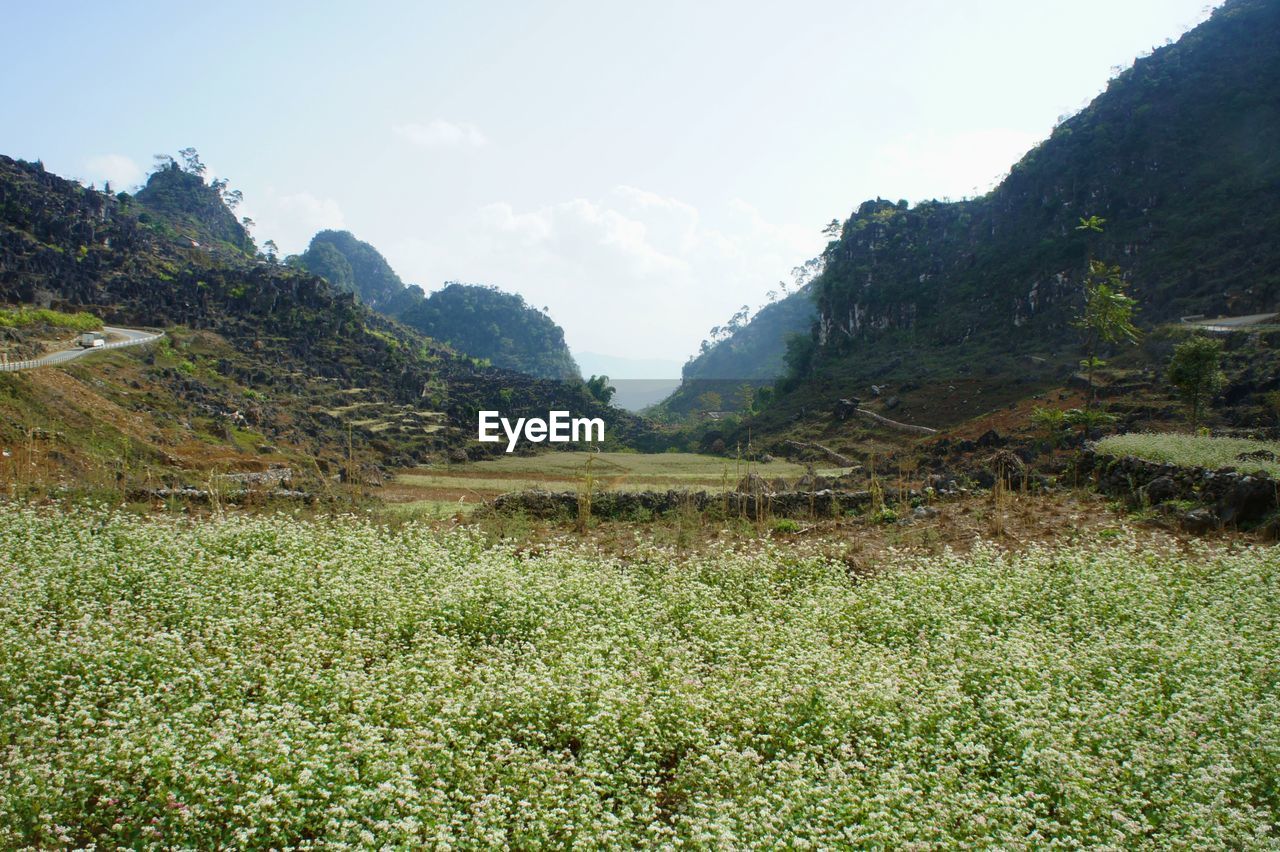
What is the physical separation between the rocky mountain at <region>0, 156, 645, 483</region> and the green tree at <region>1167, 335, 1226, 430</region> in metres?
29.4

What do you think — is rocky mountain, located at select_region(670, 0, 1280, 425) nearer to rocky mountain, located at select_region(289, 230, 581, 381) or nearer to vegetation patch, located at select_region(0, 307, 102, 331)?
vegetation patch, located at select_region(0, 307, 102, 331)

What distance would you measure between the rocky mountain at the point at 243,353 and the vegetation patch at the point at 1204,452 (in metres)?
28.2

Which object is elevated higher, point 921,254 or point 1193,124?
point 1193,124

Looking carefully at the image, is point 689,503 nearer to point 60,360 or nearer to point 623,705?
point 623,705

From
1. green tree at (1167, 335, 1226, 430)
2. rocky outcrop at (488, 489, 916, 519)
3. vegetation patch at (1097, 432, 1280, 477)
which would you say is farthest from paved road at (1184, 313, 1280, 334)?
rocky outcrop at (488, 489, 916, 519)

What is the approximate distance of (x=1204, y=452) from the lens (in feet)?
47.8

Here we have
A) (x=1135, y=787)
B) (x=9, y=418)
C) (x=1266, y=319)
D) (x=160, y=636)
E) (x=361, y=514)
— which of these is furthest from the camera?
(x=1266, y=319)

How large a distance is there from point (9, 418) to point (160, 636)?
745 inches

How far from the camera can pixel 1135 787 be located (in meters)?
5.12

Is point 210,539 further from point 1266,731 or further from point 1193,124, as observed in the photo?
point 1193,124

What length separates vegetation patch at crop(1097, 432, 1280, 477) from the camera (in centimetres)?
1323

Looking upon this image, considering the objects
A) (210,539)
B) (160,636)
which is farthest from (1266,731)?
(210,539)

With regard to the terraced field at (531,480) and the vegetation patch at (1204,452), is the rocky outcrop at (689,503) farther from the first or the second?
the vegetation patch at (1204,452)

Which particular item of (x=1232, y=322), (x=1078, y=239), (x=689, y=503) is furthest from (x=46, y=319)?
(x=1078, y=239)
